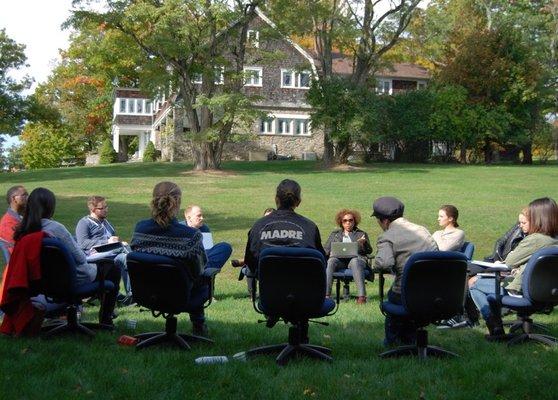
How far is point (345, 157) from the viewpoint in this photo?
135 ft

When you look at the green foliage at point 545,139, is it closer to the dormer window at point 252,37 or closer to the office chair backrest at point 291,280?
the dormer window at point 252,37

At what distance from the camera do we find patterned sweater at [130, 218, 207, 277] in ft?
22.4

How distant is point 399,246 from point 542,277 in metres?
1.32

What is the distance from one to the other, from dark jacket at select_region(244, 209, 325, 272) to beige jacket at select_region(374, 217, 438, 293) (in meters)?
0.56

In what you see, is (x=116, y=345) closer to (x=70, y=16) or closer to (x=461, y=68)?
(x=70, y=16)

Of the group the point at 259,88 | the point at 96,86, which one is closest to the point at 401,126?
the point at 259,88

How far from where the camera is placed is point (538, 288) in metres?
7.21

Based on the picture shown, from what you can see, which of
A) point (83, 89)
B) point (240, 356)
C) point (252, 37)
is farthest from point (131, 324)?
point (83, 89)

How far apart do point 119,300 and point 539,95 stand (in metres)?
41.1

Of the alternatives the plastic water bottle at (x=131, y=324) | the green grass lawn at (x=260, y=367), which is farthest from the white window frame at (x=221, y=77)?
the plastic water bottle at (x=131, y=324)

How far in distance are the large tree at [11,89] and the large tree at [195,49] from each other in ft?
32.5

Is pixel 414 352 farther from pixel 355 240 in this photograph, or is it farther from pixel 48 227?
pixel 355 240

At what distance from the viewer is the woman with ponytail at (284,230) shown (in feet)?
22.9

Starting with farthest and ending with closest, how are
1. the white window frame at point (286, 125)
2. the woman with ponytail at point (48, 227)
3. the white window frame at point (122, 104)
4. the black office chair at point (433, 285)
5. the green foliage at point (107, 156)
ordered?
the white window frame at point (122, 104) < the green foliage at point (107, 156) < the white window frame at point (286, 125) < the woman with ponytail at point (48, 227) < the black office chair at point (433, 285)
